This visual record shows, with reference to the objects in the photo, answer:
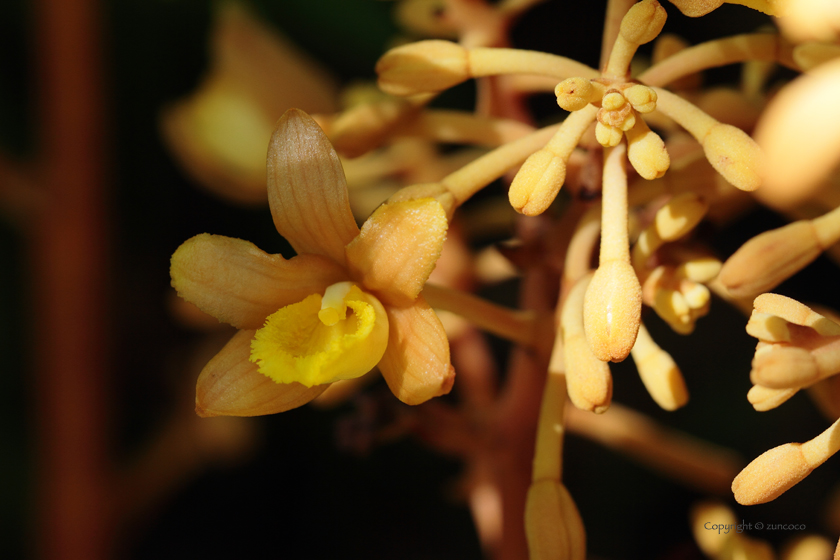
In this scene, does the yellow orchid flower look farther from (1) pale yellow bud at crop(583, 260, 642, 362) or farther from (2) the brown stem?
(2) the brown stem

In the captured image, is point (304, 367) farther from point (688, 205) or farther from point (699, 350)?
point (699, 350)

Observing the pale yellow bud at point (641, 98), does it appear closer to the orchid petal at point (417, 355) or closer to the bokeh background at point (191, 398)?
the orchid petal at point (417, 355)

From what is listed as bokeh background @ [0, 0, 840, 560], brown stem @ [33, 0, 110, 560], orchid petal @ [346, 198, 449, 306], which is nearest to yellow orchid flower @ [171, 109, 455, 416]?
orchid petal @ [346, 198, 449, 306]

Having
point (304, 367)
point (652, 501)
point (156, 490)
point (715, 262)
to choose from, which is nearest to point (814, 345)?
point (715, 262)

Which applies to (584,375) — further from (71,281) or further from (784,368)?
(71,281)

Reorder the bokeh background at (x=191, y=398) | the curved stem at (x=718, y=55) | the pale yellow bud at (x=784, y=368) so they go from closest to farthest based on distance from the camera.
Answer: the pale yellow bud at (x=784, y=368), the curved stem at (x=718, y=55), the bokeh background at (x=191, y=398)

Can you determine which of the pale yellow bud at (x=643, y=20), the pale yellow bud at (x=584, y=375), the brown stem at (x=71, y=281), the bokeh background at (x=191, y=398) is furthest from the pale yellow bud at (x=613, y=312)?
the brown stem at (x=71, y=281)

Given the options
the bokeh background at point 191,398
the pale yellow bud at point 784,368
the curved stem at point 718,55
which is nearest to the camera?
the pale yellow bud at point 784,368

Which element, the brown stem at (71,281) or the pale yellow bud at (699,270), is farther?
the brown stem at (71,281)
